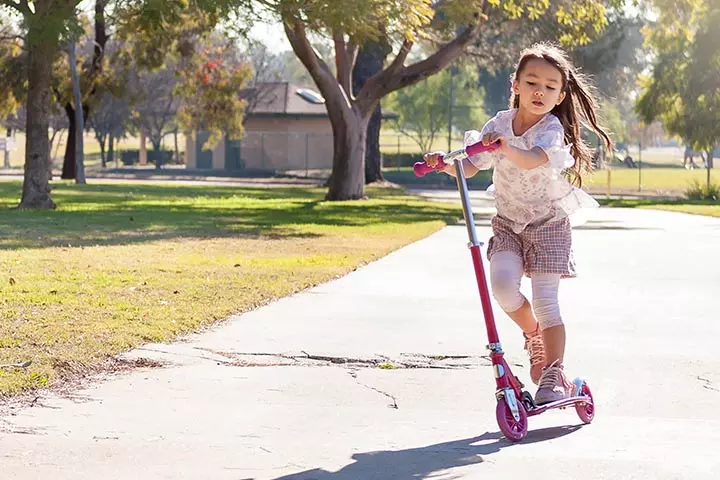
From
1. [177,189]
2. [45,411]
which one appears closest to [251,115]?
[177,189]

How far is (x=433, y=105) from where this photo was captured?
74688mm

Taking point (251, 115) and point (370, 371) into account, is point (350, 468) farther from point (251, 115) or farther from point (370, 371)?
point (251, 115)

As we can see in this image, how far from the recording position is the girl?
6.65 metres

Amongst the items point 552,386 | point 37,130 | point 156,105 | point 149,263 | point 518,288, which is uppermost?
point 156,105

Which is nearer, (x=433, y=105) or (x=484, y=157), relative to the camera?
(x=484, y=157)

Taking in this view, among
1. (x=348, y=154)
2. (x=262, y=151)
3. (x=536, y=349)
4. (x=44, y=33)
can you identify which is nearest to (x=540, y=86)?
(x=536, y=349)

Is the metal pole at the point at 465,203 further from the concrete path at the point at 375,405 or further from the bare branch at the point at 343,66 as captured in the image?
the bare branch at the point at 343,66

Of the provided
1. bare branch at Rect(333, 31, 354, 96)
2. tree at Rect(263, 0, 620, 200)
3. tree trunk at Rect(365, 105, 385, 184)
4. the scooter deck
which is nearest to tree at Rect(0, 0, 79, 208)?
tree at Rect(263, 0, 620, 200)

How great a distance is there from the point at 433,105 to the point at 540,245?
6833 centimetres

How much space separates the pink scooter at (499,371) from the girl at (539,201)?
7 centimetres

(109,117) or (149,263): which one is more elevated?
(109,117)

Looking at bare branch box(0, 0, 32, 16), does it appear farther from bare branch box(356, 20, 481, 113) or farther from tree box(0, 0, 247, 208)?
bare branch box(356, 20, 481, 113)

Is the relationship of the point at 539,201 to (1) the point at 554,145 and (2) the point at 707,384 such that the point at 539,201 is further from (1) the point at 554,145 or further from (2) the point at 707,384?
(2) the point at 707,384

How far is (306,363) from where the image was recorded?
8.51 metres
